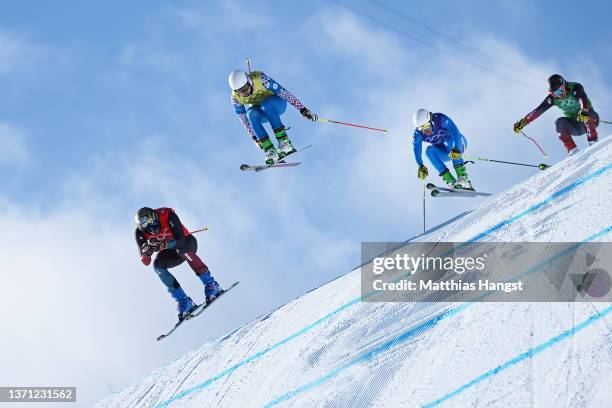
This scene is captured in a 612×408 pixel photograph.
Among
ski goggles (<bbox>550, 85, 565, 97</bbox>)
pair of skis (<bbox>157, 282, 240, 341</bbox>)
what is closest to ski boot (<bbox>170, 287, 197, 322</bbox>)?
pair of skis (<bbox>157, 282, 240, 341</bbox>)

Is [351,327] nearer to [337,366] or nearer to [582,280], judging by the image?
[337,366]

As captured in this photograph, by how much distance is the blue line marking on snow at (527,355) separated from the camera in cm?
532

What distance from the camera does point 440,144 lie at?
39.4 feet

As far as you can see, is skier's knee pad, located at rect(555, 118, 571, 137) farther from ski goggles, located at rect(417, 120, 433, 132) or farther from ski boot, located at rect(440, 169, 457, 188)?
ski goggles, located at rect(417, 120, 433, 132)

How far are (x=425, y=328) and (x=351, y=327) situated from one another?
3.72 ft

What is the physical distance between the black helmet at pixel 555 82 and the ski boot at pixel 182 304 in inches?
215

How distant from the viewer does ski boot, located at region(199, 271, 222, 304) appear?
34.7 ft

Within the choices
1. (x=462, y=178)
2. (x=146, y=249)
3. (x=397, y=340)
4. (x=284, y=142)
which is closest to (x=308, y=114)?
(x=284, y=142)

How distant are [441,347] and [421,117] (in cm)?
615

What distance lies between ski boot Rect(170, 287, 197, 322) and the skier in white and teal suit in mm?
2284

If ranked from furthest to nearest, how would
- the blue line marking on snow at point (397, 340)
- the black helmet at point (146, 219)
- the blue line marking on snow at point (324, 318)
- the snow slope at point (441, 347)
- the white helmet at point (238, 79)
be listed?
the white helmet at point (238, 79) < the black helmet at point (146, 219) < the blue line marking on snow at point (324, 318) < the blue line marking on snow at point (397, 340) < the snow slope at point (441, 347)

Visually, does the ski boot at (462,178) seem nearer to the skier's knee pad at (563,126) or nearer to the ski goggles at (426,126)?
the ski goggles at (426,126)

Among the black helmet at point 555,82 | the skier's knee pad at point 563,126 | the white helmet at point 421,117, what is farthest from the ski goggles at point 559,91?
the white helmet at point 421,117

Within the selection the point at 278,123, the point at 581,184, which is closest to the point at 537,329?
the point at 581,184
